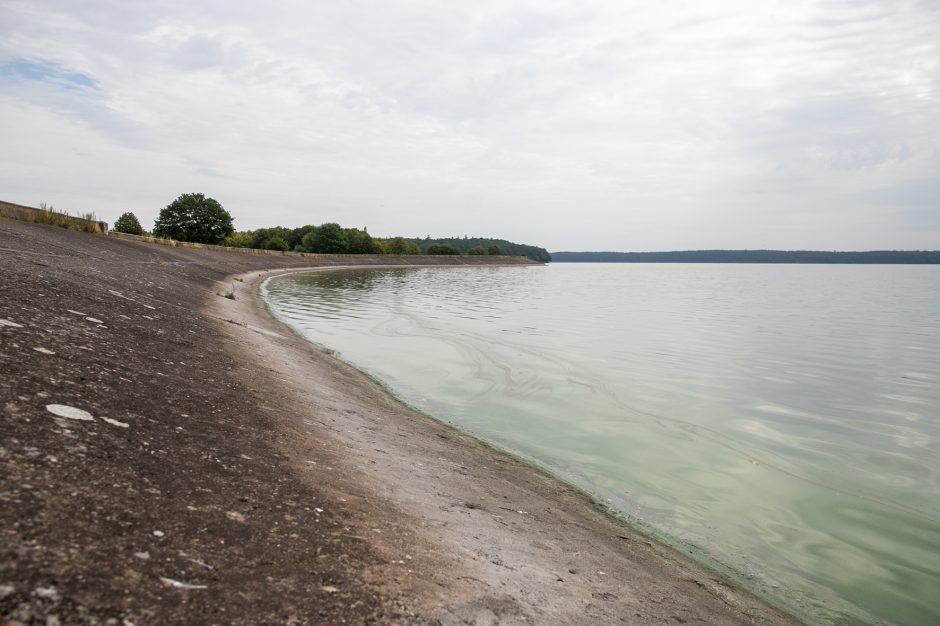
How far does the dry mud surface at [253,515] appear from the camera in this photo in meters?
2.85

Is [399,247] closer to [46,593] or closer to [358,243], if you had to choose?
[358,243]

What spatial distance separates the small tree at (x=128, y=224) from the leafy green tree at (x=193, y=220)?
6172 millimetres

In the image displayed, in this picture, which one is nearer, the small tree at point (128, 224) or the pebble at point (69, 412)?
the pebble at point (69, 412)

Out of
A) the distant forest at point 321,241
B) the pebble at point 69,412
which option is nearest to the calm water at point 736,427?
the pebble at point 69,412

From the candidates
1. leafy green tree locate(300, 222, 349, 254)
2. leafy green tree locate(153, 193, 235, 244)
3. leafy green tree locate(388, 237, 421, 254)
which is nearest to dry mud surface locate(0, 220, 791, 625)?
leafy green tree locate(153, 193, 235, 244)

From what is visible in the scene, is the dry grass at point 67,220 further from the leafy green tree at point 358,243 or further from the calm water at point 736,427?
the leafy green tree at point 358,243

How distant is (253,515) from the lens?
387 centimetres

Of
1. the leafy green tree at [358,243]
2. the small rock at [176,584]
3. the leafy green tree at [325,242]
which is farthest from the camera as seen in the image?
the leafy green tree at [358,243]

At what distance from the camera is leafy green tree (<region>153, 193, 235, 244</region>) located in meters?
87.3

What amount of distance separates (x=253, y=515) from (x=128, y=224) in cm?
10937

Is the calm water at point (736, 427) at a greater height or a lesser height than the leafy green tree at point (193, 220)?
lesser

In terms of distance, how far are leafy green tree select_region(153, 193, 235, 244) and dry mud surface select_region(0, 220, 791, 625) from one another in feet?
298

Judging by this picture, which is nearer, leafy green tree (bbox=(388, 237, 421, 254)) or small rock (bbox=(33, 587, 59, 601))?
small rock (bbox=(33, 587, 59, 601))

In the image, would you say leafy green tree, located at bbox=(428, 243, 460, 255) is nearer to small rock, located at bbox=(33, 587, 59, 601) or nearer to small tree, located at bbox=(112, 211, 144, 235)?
small tree, located at bbox=(112, 211, 144, 235)
